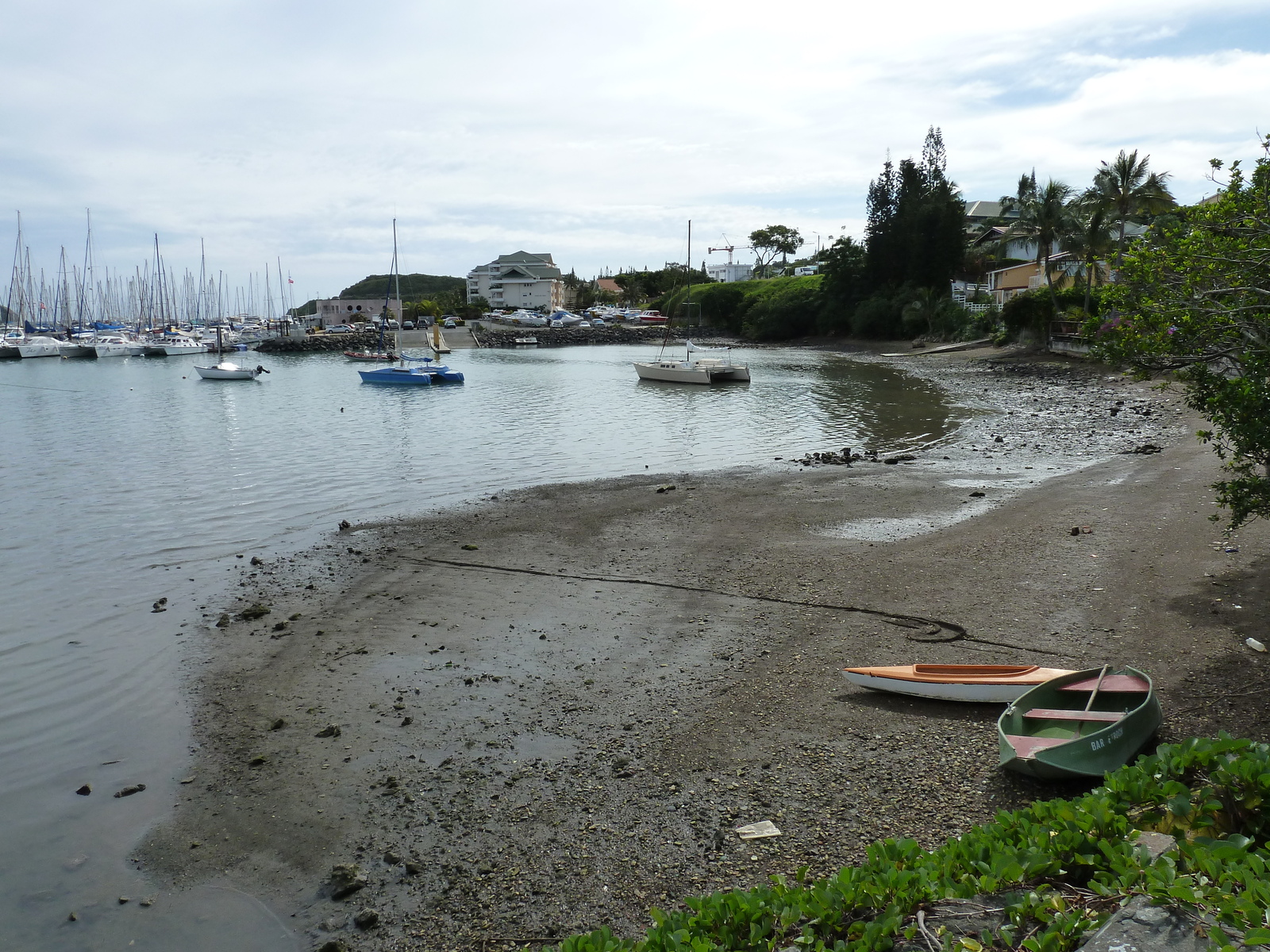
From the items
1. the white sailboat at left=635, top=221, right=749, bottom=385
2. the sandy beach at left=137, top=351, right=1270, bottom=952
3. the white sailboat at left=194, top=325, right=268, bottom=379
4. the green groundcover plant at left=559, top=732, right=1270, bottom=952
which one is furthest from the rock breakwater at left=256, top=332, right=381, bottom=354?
the green groundcover plant at left=559, top=732, right=1270, bottom=952

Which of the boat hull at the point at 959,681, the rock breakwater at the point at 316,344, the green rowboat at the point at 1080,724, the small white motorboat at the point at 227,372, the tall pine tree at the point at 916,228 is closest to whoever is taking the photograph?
the green rowboat at the point at 1080,724

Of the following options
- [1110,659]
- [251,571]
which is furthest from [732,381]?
[1110,659]

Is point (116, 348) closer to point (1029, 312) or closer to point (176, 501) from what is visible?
point (176, 501)

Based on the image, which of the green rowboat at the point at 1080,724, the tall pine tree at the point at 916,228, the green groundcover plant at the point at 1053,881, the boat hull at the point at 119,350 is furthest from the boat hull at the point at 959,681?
the boat hull at the point at 119,350

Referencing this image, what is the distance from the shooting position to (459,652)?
10820 mm

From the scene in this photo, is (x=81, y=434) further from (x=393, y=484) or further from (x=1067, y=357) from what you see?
(x=1067, y=357)

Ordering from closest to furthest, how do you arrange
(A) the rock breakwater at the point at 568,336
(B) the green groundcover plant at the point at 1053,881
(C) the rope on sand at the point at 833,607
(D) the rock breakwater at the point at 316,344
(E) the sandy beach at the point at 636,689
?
(B) the green groundcover plant at the point at 1053,881 → (E) the sandy beach at the point at 636,689 → (C) the rope on sand at the point at 833,607 → (D) the rock breakwater at the point at 316,344 → (A) the rock breakwater at the point at 568,336

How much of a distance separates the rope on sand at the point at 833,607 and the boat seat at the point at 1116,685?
1.74m

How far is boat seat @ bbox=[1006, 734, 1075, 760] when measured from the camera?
6895mm

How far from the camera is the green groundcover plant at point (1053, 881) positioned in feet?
12.5

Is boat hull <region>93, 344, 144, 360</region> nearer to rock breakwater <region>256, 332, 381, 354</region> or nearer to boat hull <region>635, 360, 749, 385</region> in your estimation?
rock breakwater <region>256, 332, 381, 354</region>

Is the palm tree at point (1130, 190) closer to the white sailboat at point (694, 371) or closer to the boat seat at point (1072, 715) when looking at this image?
the white sailboat at point (694, 371)

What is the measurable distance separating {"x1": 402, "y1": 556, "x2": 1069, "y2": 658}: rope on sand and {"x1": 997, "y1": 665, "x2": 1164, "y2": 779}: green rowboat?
1815 mm

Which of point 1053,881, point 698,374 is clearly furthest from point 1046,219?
point 1053,881
